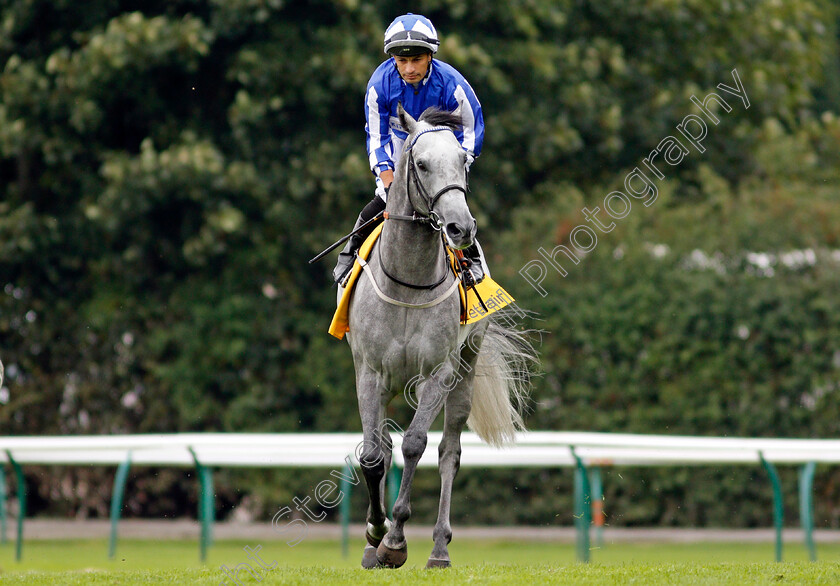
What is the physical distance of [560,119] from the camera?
13852 mm

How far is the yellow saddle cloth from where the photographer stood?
6402 millimetres

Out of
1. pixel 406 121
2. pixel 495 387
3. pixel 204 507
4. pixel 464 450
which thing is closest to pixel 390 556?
pixel 495 387

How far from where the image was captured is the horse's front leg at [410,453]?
605 centimetres

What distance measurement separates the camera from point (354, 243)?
22.1 feet

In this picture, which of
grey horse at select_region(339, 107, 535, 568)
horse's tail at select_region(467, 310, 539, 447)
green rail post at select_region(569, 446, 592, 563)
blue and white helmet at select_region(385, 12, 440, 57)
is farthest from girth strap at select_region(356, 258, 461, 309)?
green rail post at select_region(569, 446, 592, 563)

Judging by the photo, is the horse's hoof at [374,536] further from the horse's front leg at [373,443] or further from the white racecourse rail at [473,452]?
the white racecourse rail at [473,452]

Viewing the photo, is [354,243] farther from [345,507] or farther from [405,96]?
[345,507]

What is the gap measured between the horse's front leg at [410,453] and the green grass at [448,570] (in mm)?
139

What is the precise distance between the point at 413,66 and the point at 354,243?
1.13 meters

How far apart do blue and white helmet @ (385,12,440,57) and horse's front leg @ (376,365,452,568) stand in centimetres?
175

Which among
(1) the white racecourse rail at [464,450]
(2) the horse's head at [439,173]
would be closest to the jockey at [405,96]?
(2) the horse's head at [439,173]

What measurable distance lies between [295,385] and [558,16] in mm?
5428

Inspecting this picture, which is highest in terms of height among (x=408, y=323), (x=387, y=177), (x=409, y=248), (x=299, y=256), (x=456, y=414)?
(x=299, y=256)

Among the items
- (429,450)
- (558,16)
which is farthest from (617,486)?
(558,16)
